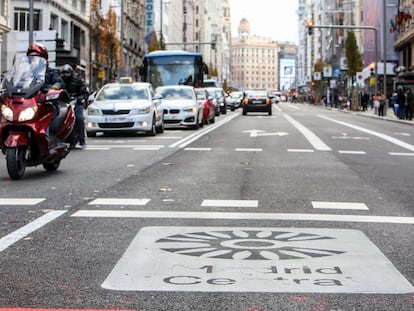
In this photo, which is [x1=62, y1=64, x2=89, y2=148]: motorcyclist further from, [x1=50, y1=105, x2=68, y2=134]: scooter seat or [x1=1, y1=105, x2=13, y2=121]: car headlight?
[x1=1, y1=105, x2=13, y2=121]: car headlight

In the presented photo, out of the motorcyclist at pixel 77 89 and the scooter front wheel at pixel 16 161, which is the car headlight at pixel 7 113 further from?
the motorcyclist at pixel 77 89

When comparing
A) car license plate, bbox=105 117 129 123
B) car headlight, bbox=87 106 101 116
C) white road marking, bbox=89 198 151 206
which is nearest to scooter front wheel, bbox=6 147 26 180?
Answer: white road marking, bbox=89 198 151 206

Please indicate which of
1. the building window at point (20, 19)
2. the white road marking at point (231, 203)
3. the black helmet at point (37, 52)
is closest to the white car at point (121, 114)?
the black helmet at point (37, 52)

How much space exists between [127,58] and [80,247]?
229ft

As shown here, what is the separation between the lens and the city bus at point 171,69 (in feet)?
117

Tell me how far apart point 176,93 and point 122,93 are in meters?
5.52

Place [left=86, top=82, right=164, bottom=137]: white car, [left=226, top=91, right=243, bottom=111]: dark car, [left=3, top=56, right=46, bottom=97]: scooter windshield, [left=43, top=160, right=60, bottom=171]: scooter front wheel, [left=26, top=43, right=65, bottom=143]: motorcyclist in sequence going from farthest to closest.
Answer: [left=226, top=91, right=243, bottom=111]: dark car → [left=86, top=82, right=164, bottom=137]: white car → [left=43, top=160, right=60, bottom=171]: scooter front wheel → [left=26, top=43, right=65, bottom=143]: motorcyclist → [left=3, top=56, right=46, bottom=97]: scooter windshield

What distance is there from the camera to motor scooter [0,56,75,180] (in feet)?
32.2

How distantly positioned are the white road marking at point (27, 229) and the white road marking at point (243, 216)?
8.7 inches

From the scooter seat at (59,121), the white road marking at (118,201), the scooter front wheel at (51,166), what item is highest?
the scooter seat at (59,121)

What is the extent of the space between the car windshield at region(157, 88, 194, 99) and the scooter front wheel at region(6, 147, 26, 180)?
16.5 m

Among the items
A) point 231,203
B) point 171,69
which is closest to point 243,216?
point 231,203

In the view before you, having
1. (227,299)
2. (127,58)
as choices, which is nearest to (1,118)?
(227,299)

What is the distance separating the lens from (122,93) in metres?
21.3
